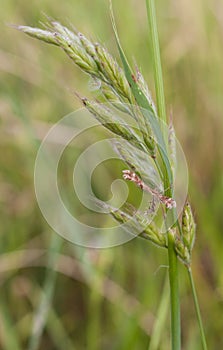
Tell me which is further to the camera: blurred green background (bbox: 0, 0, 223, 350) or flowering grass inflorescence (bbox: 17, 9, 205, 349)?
blurred green background (bbox: 0, 0, 223, 350)

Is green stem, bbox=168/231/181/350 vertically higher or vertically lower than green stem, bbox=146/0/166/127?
lower

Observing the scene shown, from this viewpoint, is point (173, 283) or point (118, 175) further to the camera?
point (118, 175)

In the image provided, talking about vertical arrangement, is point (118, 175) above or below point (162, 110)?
below

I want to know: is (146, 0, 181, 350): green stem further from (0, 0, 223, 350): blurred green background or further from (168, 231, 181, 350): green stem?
(0, 0, 223, 350): blurred green background

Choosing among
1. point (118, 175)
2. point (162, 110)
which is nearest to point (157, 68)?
point (162, 110)

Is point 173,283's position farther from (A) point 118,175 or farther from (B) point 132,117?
(A) point 118,175

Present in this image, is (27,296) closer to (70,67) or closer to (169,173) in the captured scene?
(70,67)

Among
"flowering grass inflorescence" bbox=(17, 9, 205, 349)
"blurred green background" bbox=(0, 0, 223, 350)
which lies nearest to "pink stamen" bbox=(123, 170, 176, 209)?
"flowering grass inflorescence" bbox=(17, 9, 205, 349)

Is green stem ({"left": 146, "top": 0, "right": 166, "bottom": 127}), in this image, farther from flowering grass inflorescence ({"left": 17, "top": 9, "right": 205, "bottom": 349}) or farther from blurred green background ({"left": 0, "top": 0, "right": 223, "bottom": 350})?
blurred green background ({"left": 0, "top": 0, "right": 223, "bottom": 350})
